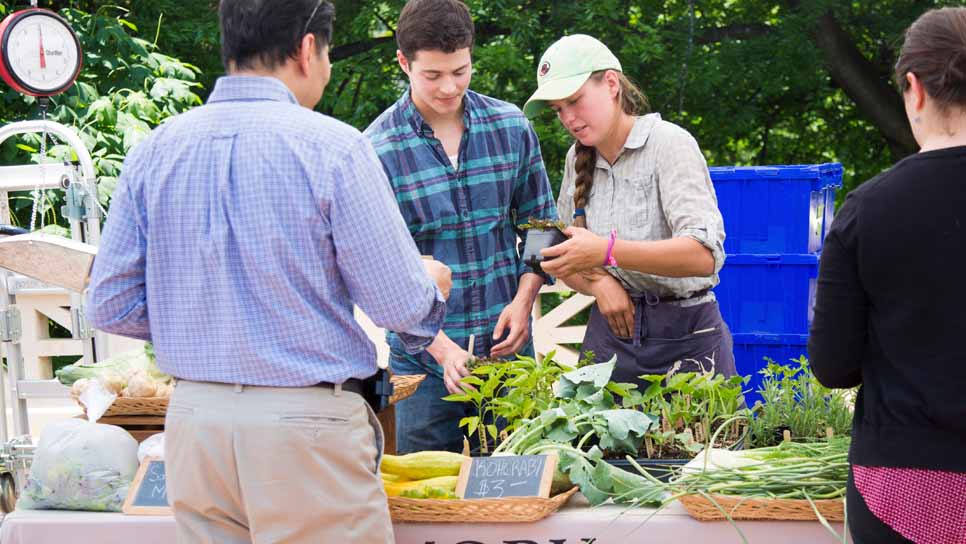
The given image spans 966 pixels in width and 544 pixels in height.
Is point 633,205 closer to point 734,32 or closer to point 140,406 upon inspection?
point 140,406

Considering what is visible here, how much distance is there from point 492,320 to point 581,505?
809mm

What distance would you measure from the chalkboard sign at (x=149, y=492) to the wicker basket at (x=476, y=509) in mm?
519

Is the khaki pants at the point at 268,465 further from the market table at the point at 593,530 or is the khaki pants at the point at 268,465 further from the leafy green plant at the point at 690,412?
the leafy green plant at the point at 690,412

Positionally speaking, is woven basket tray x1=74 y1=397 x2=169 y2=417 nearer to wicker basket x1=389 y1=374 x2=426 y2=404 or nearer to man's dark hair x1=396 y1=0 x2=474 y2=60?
wicker basket x1=389 y1=374 x2=426 y2=404

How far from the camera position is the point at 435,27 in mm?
2770

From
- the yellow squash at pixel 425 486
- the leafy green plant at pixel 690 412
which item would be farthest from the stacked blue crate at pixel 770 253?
the yellow squash at pixel 425 486

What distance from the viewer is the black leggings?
72.2 inches

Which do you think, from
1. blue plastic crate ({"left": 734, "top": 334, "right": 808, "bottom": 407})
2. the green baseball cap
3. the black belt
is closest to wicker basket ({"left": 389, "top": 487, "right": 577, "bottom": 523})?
the black belt

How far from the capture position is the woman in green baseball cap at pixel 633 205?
2807 millimetres

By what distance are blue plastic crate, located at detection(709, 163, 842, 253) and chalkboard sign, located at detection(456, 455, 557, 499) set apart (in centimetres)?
207

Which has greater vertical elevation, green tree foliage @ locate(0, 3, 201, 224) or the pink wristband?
green tree foliage @ locate(0, 3, 201, 224)

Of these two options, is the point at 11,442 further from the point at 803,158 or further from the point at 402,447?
the point at 803,158

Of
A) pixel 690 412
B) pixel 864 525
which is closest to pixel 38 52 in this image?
pixel 690 412

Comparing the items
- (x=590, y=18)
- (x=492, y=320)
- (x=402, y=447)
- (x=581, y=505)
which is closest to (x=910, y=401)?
(x=581, y=505)
